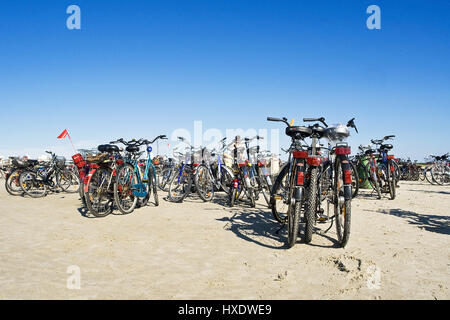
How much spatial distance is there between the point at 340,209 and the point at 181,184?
5243 mm

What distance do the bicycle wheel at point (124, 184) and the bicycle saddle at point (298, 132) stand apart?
12.3 feet

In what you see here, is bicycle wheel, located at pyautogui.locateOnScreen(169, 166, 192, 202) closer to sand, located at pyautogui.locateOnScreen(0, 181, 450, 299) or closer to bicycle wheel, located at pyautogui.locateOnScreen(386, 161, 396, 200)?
sand, located at pyautogui.locateOnScreen(0, 181, 450, 299)

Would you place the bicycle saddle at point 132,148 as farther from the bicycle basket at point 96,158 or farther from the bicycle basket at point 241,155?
the bicycle basket at point 241,155

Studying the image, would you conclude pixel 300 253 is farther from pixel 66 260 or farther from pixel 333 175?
pixel 66 260

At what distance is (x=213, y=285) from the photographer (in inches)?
99.8

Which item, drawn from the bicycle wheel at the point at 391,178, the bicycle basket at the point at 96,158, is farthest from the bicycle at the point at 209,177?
the bicycle wheel at the point at 391,178

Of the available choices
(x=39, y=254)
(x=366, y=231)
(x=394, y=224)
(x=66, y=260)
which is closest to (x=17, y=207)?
(x=39, y=254)

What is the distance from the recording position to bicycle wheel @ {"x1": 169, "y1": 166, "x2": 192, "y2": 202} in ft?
25.6

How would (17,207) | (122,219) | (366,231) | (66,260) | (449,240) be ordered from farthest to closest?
1. (17,207)
2. (122,219)
3. (366,231)
4. (449,240)
5. (66,260)

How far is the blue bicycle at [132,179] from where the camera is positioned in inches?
228

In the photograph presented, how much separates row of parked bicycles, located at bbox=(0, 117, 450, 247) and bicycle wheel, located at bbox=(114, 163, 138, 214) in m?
0.02

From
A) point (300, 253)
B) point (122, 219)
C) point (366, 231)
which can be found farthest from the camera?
point (122, 219)
